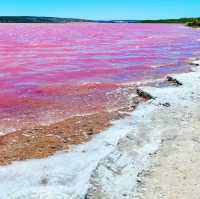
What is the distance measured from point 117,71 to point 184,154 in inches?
568

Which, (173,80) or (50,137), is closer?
(50,137)

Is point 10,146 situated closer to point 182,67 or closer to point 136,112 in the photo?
point 136,112

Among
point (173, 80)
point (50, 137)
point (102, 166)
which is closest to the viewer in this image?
point (102, 166)

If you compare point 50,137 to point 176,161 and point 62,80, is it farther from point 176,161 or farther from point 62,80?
point 62,80

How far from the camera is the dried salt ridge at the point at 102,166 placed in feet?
20.9

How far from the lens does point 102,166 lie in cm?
714

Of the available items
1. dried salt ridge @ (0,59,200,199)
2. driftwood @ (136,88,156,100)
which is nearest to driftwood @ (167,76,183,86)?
driftwood @ (136,88,156,100)

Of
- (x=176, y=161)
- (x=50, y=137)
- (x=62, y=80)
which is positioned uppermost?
(x=176, y=161)

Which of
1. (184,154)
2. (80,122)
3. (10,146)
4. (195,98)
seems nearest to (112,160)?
(184,154)

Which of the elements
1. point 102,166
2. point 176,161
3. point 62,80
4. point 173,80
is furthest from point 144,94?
point 102,166

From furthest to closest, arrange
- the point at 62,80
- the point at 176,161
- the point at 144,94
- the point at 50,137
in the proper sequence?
the point at 62,80 < the point at 144,94 < the point at 50,137 < the point at 176,161

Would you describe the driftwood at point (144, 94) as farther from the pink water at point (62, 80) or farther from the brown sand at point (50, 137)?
the brown sand at point (50, 137)

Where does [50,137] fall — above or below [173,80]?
above

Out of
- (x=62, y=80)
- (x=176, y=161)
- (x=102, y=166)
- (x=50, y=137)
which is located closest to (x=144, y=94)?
(x=50, y=137)
